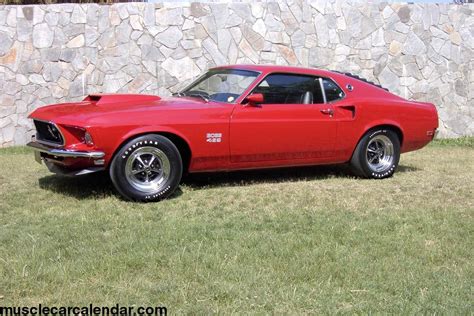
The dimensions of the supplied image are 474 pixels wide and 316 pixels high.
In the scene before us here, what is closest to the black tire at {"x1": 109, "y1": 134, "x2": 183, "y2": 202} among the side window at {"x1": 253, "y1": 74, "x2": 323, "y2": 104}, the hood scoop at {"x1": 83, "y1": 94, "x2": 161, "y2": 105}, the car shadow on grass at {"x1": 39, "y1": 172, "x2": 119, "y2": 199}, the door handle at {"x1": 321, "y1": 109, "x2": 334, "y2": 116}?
the car shadow on grass at {"x1": 39, "y1": 172, "x2": 119, "y2": 199}

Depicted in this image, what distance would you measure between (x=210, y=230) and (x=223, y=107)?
189 cm

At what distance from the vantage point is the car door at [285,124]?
22.0 feet

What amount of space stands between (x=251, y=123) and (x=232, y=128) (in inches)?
9.6

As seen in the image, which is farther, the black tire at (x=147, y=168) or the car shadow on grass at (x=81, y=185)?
the car shadow on grass at (x=81, y=185)

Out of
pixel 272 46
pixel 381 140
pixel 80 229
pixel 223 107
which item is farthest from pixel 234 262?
pixel 272 46

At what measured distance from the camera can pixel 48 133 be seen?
643cm

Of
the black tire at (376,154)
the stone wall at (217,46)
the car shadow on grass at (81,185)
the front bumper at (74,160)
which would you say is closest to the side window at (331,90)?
the black tire at (376,154)

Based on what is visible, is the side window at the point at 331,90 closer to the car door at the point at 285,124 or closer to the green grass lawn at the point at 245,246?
the car door at the point at 285,124

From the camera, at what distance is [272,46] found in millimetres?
11547

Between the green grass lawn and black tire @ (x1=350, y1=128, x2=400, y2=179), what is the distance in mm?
311

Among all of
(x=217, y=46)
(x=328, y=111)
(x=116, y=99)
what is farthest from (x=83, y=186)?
(x=217, y=46)

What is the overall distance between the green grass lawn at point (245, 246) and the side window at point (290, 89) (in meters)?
1.00

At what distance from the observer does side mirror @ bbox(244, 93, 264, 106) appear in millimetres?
6672

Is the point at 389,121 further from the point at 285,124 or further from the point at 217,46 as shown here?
the point at 217,46
